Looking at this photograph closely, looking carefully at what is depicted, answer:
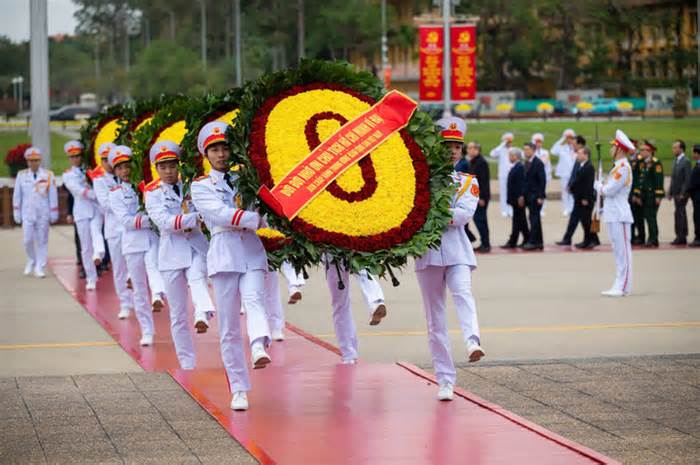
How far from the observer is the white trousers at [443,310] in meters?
9.84

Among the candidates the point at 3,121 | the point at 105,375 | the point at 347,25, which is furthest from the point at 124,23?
the point at 105,375

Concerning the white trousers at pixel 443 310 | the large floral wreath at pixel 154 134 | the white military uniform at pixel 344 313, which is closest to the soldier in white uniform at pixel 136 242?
the large floral wreath at pixel 154 134

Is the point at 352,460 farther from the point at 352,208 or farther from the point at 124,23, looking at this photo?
the point at 124,23

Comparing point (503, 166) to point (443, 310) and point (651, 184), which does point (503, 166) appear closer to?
point (651, 184)

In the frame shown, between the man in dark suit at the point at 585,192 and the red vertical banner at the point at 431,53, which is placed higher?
the red vertical banner at the point at 431,53

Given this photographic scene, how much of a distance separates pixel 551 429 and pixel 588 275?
35.3 ft

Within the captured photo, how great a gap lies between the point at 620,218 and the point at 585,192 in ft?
22.7

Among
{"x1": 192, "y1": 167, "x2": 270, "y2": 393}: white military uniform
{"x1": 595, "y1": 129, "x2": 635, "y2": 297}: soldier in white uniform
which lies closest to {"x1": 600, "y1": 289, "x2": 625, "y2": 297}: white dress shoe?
{"x1": 595, "y1": 129, "x2": 635, "y2": 297}: soldier in white uniform

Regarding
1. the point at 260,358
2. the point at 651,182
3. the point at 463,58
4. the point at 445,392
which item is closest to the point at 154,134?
the point at 260,358

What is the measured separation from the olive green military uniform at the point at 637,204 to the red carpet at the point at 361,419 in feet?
41.7

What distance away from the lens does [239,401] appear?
376 inches

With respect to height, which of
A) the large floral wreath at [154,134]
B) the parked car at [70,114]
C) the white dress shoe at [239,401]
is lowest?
the white dress shoe at [239,401]

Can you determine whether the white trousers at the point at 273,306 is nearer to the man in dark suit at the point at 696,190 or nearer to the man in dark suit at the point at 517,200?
the man in dark suit at the point at 517,200

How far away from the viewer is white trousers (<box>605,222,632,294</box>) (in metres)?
17.0
